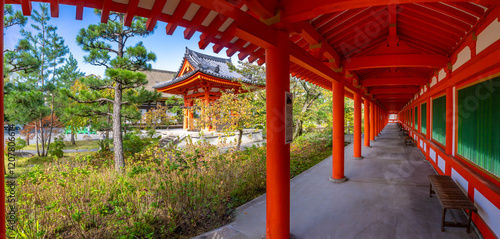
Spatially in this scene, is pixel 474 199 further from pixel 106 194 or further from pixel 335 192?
pixel 106 194

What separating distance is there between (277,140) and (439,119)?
5.59 meters

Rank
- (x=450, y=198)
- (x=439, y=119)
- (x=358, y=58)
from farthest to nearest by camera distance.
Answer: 1. (x=439, y=119)
2. (x=358, y=58)
3. (x=450, y=198)

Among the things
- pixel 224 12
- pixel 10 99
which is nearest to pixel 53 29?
pixel 10 99

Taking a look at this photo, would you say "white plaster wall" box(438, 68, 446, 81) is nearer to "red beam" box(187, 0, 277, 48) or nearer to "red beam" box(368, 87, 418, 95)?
"red beam" box(368, 87, 418, 95)

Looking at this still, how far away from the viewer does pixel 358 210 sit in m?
3.61

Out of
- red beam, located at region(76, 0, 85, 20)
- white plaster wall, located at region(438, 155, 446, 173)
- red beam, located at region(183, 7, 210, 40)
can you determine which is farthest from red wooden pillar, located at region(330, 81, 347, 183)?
red beam, located at region(76, 0, 85, 20)

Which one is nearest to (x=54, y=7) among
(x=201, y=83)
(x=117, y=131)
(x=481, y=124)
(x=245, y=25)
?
(x=245, y=25)

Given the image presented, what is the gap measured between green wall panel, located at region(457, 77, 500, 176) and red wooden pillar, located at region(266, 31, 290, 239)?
247cm

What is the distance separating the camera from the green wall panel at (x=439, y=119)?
17.5 feet

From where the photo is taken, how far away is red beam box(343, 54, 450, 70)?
4430 mm

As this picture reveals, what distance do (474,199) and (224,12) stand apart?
408 cm

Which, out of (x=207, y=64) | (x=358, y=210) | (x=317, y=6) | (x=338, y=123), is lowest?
(x=358, y=210)

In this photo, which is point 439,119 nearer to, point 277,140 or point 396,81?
point 396,81

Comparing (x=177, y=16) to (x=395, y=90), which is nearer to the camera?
(x=177, y=16)
